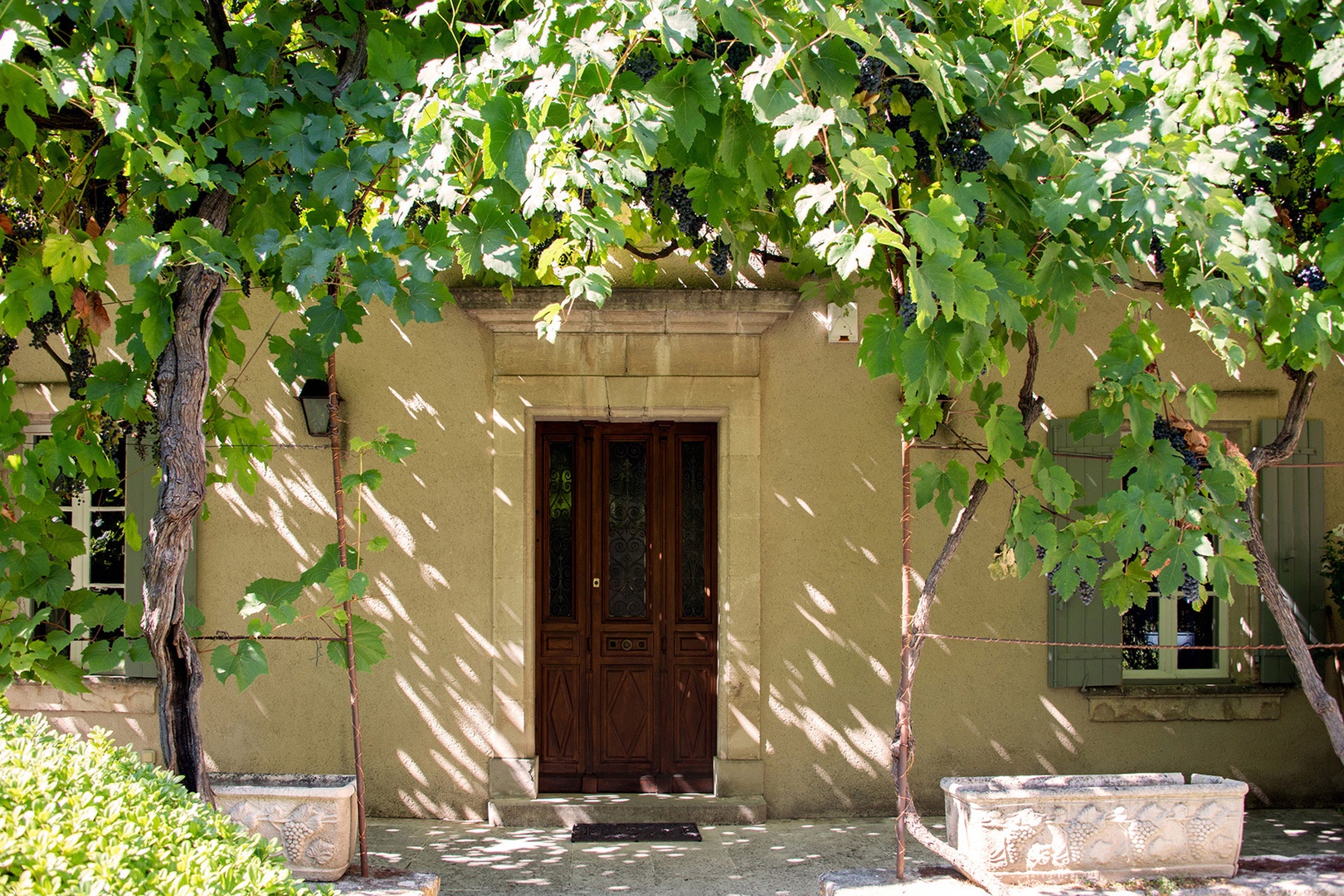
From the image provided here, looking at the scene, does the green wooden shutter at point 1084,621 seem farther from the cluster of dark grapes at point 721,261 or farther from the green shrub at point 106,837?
the green shrub at point 106,837

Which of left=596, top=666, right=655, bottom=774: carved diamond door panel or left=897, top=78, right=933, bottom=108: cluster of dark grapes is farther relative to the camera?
left=596, top=666, right=655, bottom=774: carved diamond door panel

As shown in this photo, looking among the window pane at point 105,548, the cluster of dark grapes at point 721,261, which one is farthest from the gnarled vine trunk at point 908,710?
the window pane at point 105,548

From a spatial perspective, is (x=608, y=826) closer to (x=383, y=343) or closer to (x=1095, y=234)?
(x=383, y=343)

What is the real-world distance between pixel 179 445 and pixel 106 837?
1.81 m

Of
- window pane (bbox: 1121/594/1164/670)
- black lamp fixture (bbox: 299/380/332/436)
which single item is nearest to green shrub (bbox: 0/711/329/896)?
black lamp fixture (bbox: 299/380/332/436)

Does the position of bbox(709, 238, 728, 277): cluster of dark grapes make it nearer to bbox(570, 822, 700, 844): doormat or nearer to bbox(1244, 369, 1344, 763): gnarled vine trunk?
bbox(1244, 369, 1344, 763): gnarled vine trunk

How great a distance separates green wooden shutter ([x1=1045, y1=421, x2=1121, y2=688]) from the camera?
5.84 meters

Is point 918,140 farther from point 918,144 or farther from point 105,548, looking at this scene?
point 105,548

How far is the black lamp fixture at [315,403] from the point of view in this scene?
18.2 feet

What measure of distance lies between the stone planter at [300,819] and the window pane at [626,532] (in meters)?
2.03

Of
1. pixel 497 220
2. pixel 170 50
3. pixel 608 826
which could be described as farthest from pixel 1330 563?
pixel 170 50

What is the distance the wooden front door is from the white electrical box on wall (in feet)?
2.90

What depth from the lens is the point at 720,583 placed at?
5883 mm

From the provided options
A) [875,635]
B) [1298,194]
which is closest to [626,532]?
[875,635]
